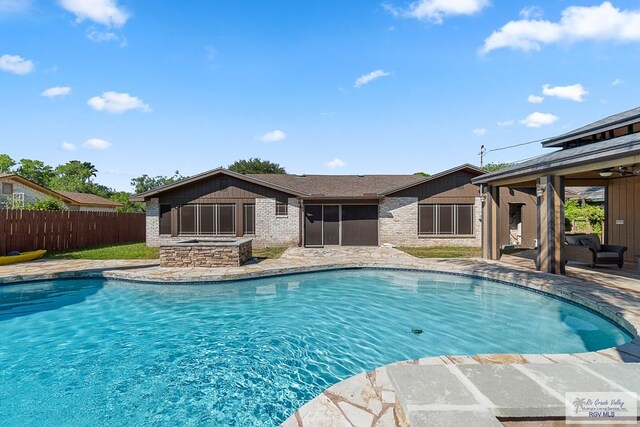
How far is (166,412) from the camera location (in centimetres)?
337

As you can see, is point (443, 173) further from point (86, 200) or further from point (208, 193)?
point (86, 200)

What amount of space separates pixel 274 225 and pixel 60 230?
9845mm

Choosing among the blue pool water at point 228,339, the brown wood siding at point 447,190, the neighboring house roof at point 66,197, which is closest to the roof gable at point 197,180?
the brown wood siding at point 447,190

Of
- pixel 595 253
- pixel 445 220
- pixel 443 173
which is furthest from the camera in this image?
pixel 445 220

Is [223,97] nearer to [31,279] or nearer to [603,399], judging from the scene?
[31,279]

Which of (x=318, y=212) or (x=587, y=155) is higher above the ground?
(x=587, y=155)

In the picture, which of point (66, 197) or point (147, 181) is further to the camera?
point (147, 181)

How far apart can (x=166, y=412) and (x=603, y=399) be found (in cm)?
396

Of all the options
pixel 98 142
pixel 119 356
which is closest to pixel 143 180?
pixel 98 142

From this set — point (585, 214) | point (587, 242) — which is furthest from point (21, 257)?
point (585, 214)

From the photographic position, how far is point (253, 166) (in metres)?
45.9

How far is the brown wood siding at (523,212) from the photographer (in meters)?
16.2

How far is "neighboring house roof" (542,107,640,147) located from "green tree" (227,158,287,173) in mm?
37996

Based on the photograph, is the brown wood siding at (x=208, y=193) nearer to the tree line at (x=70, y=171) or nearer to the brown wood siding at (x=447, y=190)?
the brown wood siding at (x=447, y=190)
